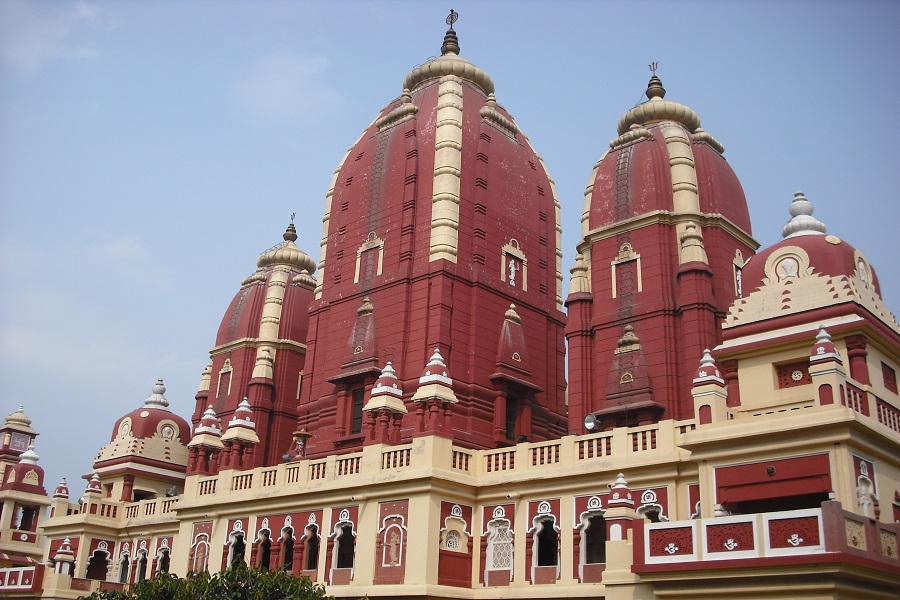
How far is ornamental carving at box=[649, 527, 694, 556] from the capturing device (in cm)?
1500

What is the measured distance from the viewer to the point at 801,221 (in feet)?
63.7

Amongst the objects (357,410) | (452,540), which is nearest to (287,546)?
(357,410)

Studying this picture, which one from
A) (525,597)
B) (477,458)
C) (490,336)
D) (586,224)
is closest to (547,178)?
(586,224)

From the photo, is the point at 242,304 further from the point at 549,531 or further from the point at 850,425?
the point at 850,425

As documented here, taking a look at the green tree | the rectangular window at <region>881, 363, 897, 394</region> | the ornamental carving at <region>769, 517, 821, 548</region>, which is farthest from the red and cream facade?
the green tree

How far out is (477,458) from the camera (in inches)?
848

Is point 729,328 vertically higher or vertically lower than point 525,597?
higher

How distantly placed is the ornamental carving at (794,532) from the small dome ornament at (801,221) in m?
7.07

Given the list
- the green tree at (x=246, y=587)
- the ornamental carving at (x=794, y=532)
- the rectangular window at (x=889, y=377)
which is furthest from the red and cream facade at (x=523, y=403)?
the green tree at (x=246, y=587)

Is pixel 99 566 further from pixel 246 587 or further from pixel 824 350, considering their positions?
pixel 824 350

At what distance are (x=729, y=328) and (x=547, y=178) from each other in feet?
43.5

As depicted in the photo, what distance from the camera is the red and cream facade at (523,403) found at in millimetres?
15703

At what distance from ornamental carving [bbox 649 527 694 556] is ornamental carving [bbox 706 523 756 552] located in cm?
33

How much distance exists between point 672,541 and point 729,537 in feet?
3.37
